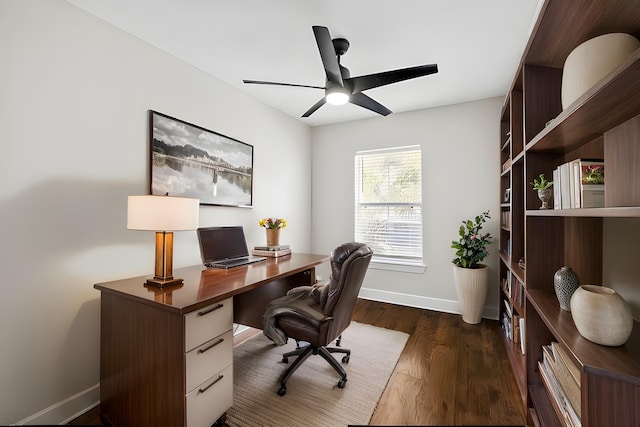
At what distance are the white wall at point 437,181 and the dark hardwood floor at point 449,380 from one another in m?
0.54

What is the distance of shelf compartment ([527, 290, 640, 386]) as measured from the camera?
2.87 ft

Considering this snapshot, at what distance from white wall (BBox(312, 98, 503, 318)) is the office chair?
181 centimetres

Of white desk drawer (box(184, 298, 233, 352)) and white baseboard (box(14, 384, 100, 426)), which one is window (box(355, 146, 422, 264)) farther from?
white baseboard (box(14, 384, 100, 426))

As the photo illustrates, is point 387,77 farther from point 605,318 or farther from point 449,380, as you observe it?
point 449,380

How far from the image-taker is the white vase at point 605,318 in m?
1.02

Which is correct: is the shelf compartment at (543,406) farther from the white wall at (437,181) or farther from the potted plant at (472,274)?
the white wall at (437,181)

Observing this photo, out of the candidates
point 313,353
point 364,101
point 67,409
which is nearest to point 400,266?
point 313,353

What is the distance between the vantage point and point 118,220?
1.91 meters

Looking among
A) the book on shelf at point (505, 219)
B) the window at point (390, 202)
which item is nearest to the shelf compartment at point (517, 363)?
the book on shelf at point (505, 219)

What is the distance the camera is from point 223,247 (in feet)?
7.68

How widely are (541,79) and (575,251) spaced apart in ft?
3.23

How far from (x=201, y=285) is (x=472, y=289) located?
2.59 m

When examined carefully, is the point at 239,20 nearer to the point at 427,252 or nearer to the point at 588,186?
the point at 588,186

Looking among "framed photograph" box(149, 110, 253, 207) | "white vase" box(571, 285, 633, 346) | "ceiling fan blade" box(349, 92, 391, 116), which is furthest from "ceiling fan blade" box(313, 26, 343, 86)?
"white vase" box(571, 285, 633, 346)
